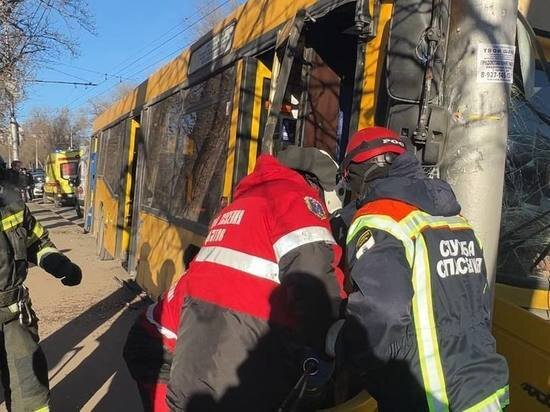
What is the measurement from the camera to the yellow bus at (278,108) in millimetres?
2389

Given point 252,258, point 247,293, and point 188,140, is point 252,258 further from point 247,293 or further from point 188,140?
point 188,140

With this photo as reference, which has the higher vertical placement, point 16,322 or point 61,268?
point 61,268

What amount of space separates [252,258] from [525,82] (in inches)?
60.5

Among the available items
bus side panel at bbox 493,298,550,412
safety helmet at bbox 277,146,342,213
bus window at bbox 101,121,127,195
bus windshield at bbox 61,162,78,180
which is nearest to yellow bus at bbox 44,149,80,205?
bus windshield at bbox 61,162,78,180

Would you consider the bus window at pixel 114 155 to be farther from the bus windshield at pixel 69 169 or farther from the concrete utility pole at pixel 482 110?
the bus windshield at pixel 69 169

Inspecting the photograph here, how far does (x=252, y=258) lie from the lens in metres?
2.09

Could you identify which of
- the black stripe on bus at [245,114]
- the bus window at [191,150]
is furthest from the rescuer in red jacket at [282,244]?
the bus window at [191,150]

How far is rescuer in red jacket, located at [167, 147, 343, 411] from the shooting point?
2.02 m

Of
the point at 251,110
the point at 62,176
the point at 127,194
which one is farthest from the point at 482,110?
the point at 62,176

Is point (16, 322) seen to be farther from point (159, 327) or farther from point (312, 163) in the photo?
point (312, 163)

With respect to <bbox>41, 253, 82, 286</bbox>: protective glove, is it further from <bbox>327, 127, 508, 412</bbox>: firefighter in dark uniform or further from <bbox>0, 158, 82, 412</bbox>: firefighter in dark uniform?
<bbox>327, 127, 508, 412</bbox>: firefighter in dark uniform

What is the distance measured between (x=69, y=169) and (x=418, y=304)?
106 feet

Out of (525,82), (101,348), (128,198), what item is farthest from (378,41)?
(128,198)

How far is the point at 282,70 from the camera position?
3305 millimetres
